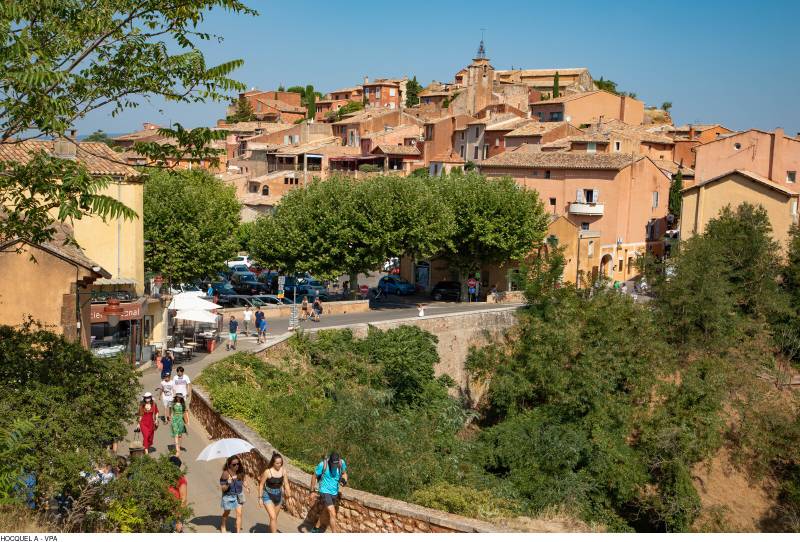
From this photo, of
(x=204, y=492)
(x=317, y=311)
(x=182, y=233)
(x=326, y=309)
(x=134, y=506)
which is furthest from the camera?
(x=182, y=233)

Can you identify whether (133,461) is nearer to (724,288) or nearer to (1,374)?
(1,374)

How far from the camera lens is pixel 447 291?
43.2 metres

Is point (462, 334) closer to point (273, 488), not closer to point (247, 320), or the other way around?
point (247, 320)

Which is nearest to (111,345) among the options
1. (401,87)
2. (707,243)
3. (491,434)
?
(491,434)

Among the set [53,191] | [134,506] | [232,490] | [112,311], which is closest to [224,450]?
[232,490]

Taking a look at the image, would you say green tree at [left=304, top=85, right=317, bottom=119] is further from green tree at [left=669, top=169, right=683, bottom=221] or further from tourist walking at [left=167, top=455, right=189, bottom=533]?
tourist walking at [left=167, top=455, right=189, bottom=533]

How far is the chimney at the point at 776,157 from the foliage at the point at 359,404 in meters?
28.1

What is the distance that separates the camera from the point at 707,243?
38.0 m

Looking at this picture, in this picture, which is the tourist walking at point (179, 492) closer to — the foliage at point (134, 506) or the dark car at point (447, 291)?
the foliage at point (134, 506)

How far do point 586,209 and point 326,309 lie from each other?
816 inches

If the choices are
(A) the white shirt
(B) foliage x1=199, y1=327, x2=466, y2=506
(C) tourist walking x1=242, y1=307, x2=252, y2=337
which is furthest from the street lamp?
(C) tourist walking x1=242, y1=307, x2=252, y2=337

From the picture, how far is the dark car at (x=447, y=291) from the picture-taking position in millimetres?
42906

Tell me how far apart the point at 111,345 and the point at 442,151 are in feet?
156

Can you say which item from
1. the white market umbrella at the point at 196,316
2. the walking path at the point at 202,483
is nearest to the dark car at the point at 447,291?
the white market umbrella at the point at 196,316
